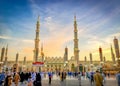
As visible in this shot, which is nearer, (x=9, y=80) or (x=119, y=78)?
(x=9, y=80)

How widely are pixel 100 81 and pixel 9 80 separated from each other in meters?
6.04

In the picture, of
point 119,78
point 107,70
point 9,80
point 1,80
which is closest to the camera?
point 9,80

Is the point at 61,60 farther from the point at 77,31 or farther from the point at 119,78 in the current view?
the point at 119,78

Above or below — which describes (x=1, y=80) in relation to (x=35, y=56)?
below

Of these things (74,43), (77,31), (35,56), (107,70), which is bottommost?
(107,70)

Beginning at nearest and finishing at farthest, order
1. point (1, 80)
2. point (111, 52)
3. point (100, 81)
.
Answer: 1. point (100, 81)
2. point (1, 80)
3. point (111, 52)

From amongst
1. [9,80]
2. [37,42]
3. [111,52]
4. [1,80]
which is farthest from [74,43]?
[9,80]

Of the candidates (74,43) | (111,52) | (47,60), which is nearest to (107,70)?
(74,43)

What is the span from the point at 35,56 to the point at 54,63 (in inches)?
996

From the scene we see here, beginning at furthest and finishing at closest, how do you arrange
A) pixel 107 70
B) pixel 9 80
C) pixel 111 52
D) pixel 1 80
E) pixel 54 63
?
pixel 54 63
pixel 111 52
pixel 107 70
pixel 1 80
pixel 9 80

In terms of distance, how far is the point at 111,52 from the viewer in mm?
67125

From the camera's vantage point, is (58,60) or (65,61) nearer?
(65,61)

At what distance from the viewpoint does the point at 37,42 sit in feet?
180

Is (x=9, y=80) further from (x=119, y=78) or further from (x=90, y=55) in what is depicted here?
(x=90, y=55)
